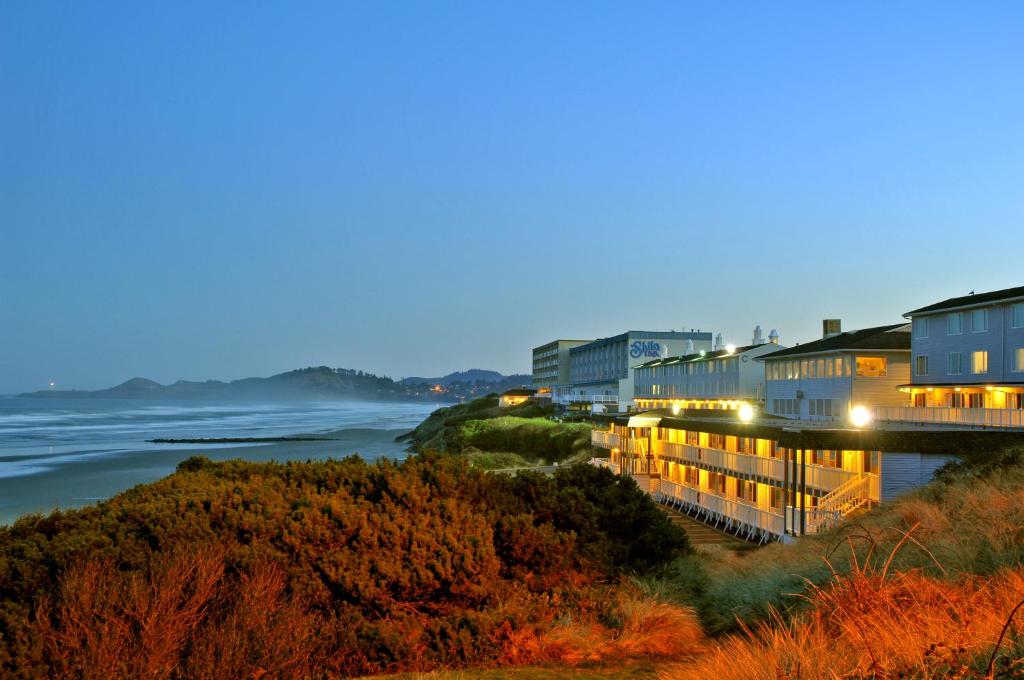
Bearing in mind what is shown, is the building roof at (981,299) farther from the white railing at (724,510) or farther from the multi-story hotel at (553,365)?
the multi-story hotel at (553,365)

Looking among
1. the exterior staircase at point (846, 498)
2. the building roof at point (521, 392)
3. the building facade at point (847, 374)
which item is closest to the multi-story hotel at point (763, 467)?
the exterior staircase at point (846, 498)

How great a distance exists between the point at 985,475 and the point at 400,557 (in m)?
15.4

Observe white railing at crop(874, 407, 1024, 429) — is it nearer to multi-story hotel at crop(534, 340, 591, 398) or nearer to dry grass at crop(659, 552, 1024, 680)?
dry grass at crop(659, 552, 1024, 680)

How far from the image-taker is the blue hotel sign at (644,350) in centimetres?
10531

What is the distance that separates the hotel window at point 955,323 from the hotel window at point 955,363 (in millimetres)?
1202

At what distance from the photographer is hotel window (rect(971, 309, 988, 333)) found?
141 ft

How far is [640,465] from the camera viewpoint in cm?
3828

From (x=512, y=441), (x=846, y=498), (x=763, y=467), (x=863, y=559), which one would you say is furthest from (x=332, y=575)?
(x=512, y=441)

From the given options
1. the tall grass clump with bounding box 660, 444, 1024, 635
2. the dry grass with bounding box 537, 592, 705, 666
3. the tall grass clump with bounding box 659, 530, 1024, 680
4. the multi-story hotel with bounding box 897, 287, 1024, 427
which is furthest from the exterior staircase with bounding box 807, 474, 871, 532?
the multi-story hotel with bounding box 897, 287, 1024, 427

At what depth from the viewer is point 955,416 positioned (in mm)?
34938

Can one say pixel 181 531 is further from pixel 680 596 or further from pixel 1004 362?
pixel 1004 362

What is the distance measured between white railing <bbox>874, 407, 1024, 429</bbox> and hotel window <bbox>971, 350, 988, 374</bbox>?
6.59 meters

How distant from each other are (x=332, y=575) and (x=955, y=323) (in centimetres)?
4435

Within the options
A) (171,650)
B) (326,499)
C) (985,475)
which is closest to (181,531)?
(326,499)
